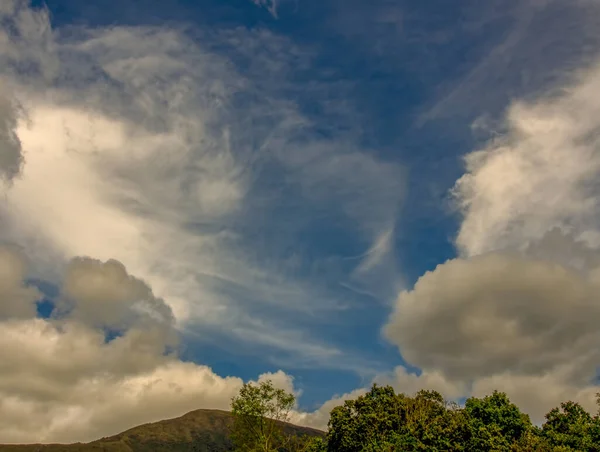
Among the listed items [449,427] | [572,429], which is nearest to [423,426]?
[449,427]

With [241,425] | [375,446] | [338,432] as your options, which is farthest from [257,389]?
[375,446]

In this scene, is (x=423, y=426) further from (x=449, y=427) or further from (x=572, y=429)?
(x=572, y=429)

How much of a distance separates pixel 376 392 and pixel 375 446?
12.6 metres

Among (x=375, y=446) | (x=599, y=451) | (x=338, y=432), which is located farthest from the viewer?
(x=338, y=432)

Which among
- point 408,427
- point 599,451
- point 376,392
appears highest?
point 376,392

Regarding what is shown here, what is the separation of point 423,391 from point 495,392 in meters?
21.0

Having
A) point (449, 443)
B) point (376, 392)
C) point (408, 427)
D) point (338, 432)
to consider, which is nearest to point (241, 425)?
point (338, 432)

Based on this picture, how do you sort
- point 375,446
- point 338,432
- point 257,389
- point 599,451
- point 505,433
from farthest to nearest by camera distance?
1. point 257,389
2. point 338,432
3. point 375,446
4. point 505,433
5. point 599,451

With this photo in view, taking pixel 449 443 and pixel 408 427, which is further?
pixel 408 427

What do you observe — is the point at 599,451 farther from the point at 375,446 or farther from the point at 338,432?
the point at 338,432

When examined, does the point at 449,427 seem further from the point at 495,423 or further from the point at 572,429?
the point at 572,429

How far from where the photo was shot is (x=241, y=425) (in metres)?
93.1

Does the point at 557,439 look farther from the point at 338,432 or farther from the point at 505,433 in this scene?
the point at 338,432

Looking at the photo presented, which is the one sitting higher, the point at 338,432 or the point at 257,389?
the point at 257,389
